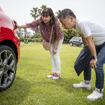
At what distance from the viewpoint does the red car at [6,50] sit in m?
2.40

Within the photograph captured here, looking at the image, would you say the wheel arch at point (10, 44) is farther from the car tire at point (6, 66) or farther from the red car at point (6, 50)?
the car tire at point (6, 66)

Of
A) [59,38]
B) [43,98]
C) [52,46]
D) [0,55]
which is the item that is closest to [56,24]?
[59,38]

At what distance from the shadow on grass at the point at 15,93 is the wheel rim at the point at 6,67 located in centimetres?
15

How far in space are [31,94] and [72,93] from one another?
0.76 metres

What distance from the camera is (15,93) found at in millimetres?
2508

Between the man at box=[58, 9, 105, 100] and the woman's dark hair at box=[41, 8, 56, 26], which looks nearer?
the man at box=[58, 9, 105, 100]

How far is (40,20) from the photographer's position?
3.35 m

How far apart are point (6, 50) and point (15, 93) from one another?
776mm

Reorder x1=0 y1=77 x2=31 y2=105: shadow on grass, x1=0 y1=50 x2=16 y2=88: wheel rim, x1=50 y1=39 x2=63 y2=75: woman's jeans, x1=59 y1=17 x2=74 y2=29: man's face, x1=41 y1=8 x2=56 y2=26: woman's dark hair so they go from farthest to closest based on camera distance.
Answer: x1=50 y1=39 x2=63 y2=75: woman's jeans → x1=41 y1=8 x2=56 y2=26: woman's dark hair → x1=0 y1=50 x2=16 y2=88: wheel rim → x1=59 y1=17 x2=74 y2=29: man's face → x1=0 y1=77 x2=31 y2=105: shadow on grass

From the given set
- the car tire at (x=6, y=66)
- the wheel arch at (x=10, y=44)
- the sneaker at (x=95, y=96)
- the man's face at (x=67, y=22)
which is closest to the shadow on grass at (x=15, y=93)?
the car tire at (x=6, y=66)

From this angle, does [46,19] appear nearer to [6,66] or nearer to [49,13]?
[49,13]

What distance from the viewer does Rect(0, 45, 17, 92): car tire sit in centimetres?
243

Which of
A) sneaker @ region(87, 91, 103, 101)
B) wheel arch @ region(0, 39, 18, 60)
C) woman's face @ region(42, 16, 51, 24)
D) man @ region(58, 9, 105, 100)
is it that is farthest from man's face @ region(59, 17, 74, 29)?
sneaker @ region(87, 91, 103, 101)

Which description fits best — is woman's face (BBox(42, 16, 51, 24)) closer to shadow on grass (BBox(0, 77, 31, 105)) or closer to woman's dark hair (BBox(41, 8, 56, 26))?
woman's dark hair (BBox(41, 8, 56, 26))
